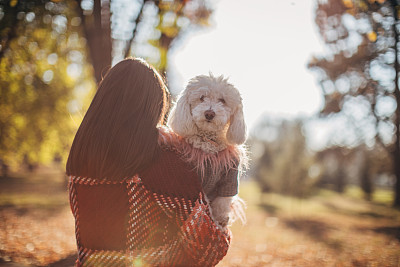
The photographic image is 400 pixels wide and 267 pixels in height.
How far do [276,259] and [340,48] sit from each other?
14.6 meters

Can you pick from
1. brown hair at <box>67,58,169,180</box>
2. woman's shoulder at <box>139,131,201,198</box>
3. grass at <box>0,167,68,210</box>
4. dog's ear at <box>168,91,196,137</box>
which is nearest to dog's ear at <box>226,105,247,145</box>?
dog's ear at <box>168,91,196,137</box>

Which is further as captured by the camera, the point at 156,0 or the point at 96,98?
the point at 156,0

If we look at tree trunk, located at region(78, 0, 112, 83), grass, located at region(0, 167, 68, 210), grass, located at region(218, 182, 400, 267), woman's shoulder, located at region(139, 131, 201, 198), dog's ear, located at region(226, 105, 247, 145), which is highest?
tree trunk, located at region(78, 0, 112, 83)

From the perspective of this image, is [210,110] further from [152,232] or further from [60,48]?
[60,48]

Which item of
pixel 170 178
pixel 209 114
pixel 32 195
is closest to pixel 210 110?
pixel 209 114

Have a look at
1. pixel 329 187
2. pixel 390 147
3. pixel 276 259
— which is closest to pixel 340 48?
pixel 390 147

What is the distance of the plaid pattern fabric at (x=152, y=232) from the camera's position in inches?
67.7

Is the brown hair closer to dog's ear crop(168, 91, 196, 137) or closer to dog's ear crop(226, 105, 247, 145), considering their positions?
dog's ear crop(168, 91, 196, 137)

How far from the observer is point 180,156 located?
199 centimetres

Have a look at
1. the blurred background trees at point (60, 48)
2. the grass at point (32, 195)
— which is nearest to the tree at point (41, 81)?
the blurred background trees at point (60, 48)

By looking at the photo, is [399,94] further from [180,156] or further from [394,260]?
[180,156]

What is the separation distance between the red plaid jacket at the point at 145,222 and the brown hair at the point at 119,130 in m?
0.10

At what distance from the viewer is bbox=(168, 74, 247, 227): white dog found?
210 centimetres

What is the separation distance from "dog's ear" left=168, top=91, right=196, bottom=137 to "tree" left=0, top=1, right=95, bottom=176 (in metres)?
5.62
